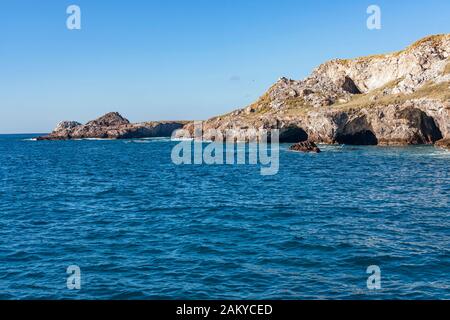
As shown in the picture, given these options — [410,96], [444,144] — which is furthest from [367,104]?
[444,144]

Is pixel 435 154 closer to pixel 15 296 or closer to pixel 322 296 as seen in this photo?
pixel 322 296

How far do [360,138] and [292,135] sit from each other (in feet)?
89.1

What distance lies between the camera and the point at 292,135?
144125 millimetres

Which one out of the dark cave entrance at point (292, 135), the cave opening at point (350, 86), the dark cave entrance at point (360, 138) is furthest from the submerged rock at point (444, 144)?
the cave opening at point (350, 86)

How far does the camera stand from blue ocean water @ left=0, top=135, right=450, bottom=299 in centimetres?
2053

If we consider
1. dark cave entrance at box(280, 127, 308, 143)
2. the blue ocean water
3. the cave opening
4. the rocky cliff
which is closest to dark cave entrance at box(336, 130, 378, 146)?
the rocky cliff

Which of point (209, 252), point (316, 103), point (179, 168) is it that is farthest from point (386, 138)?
point (209, 252)

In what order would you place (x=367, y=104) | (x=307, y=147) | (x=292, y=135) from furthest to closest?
(x=292, y=135)
(x=367, y=104)
(x=307, y=147)

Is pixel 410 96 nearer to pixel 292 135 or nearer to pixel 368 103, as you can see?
pixel 368 103

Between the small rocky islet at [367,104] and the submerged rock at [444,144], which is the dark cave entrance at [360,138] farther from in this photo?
the submerged rock at [444,144]

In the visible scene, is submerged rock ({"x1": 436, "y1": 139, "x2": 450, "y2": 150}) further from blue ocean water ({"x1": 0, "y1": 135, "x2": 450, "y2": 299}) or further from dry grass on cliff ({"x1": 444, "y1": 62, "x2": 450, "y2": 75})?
blue ocean water ({"x1": 0, "y1": 135, "x2": 450, "y2": 299})

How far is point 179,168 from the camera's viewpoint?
270ft

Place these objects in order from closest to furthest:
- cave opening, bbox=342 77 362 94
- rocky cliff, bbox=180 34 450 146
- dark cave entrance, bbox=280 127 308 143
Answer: rocky cliff, bbox=180 34 450 146 → dark cave entrance, bbox=280 127 308 143 → cave opening, bbox=342 77 362 94

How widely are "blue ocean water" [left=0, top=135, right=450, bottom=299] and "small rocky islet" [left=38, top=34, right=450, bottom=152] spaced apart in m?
55.8
